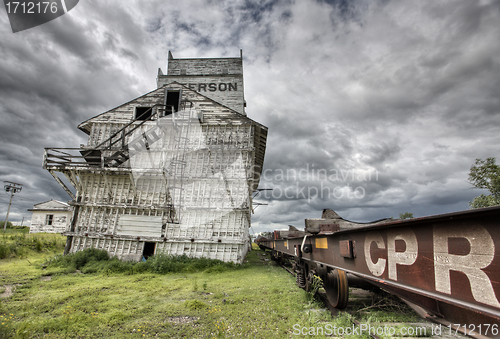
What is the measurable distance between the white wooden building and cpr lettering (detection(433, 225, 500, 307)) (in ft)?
37.2

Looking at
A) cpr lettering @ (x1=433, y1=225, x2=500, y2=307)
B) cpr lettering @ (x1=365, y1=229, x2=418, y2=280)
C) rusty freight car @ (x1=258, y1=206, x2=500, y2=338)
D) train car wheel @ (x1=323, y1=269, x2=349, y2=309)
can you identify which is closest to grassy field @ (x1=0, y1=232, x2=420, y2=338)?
train car wheel @ (x1=323, y1=269, x2=349, y2=309)

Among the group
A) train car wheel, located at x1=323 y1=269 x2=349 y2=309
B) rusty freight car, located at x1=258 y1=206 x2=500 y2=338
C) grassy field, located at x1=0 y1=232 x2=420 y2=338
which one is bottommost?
grassy field, located at x1=0 y1=232 x2=420 y2=338

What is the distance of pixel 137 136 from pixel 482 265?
16523 millimetres

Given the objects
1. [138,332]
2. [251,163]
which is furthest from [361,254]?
[251,163]

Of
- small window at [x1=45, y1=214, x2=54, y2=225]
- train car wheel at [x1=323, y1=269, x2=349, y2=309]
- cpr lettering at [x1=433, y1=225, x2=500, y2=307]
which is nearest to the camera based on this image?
cpr lettering at [x1=433, y1=225, x2=500, y2=307]

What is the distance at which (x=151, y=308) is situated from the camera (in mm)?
6121

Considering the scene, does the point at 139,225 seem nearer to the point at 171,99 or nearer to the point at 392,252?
the point at 171,99

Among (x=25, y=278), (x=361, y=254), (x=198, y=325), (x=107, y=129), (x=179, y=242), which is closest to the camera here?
(x=361, y=254)

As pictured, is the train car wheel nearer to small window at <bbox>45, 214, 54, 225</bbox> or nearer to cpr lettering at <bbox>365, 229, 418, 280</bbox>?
cpr lettering at <bbox>365, 229, 418, 280</bbox>

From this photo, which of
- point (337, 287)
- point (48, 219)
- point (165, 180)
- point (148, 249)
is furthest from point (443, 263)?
point (48, 219)

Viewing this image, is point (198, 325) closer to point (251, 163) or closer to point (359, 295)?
point (359, 295)

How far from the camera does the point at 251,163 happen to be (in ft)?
47.1

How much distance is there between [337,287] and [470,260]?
3073 millimetres

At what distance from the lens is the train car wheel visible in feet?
14.5
